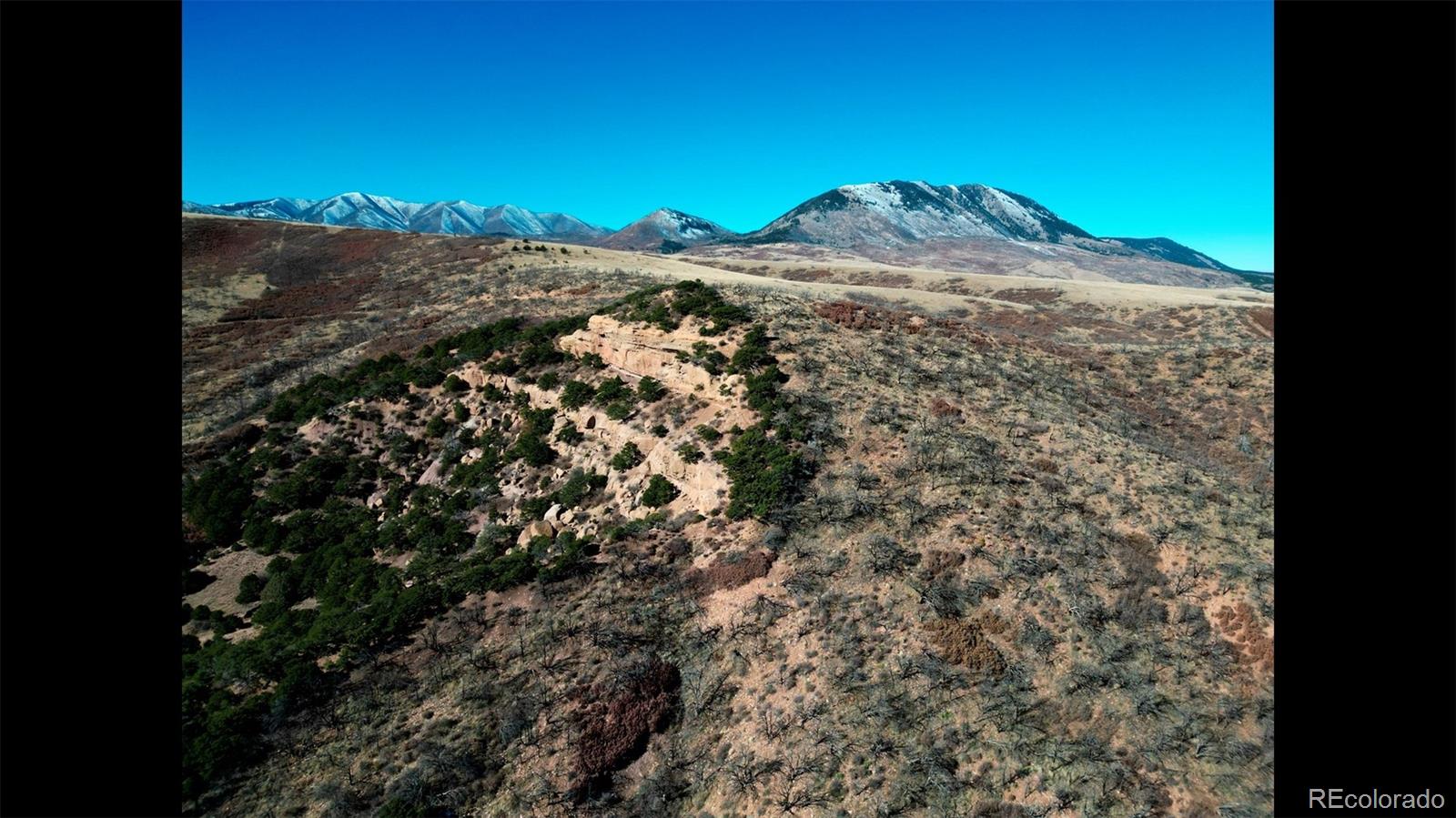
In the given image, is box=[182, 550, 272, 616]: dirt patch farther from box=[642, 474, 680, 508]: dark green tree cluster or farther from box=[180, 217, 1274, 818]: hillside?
box=[642, 474, 680, 508]: dark green tree cluster

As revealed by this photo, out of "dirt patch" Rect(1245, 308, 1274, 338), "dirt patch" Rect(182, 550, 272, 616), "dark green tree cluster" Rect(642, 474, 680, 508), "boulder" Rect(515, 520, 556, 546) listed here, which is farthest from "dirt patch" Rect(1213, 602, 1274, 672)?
"dirt patch" Rect(1245, 308, 1274, 338)

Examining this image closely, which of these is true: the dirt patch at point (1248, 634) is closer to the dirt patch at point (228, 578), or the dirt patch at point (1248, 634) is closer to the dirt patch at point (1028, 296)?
the dirt patch at point (228, 578)

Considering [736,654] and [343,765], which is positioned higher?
[736,654]

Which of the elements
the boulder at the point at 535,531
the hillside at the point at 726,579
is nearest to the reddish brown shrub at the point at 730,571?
the hillside at the point at 726,579

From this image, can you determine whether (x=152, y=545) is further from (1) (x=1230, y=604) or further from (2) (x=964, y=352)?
(2) (x=964, y=352)

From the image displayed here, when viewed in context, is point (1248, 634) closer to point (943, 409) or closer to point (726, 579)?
point (943, 409)

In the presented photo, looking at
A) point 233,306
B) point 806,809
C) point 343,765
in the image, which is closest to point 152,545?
point 806,809
